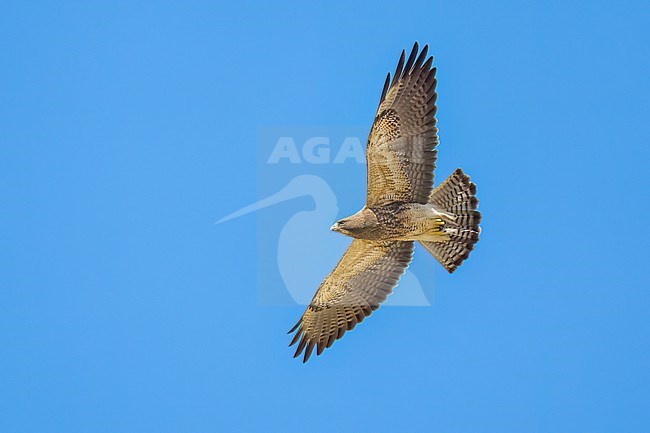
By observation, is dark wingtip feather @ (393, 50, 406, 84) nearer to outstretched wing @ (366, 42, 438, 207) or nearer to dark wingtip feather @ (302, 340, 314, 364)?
outstretched wing @ (366, 42, 438, 207)

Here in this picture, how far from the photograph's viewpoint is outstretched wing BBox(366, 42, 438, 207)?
550 inches

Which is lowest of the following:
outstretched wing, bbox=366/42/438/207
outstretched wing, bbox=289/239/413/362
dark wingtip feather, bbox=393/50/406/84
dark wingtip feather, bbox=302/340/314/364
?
dark wingtip feather, bbox=302/340/314/364

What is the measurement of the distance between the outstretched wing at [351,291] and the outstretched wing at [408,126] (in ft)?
4.96

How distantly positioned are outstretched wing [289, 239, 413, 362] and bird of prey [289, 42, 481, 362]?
15 millimetres

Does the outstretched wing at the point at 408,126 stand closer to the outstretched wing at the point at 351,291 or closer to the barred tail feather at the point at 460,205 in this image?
the barred tail feather at the point at 460,205

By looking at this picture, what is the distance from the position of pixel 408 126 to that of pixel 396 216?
1328 millimetres

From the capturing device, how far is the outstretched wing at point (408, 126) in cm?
1396

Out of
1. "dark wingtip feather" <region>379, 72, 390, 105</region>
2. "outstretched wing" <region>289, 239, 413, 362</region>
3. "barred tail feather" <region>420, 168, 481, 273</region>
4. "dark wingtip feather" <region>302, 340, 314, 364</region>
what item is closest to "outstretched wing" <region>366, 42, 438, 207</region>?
"dark wingtip feather" <region>379, 72, 390, 105</region>

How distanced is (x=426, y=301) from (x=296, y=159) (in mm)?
3328

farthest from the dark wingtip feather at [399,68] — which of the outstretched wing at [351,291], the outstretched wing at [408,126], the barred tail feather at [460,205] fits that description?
the outstretched wing at [351,291]

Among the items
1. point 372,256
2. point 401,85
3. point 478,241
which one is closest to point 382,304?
point 372,256

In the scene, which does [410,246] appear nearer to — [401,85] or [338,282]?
[338,282]

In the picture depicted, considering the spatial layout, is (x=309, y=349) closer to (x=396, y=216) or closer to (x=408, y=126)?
(x=396, y=216)

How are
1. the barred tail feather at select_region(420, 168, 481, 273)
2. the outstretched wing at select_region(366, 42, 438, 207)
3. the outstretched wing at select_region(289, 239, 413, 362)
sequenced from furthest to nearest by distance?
the outstretched wing at select_region(289, 239, 413, 362)
the barred tail feather at select_region(420, 168, 481, 273)
the outstretched wing at select_region(366, 42, 438, 207)
